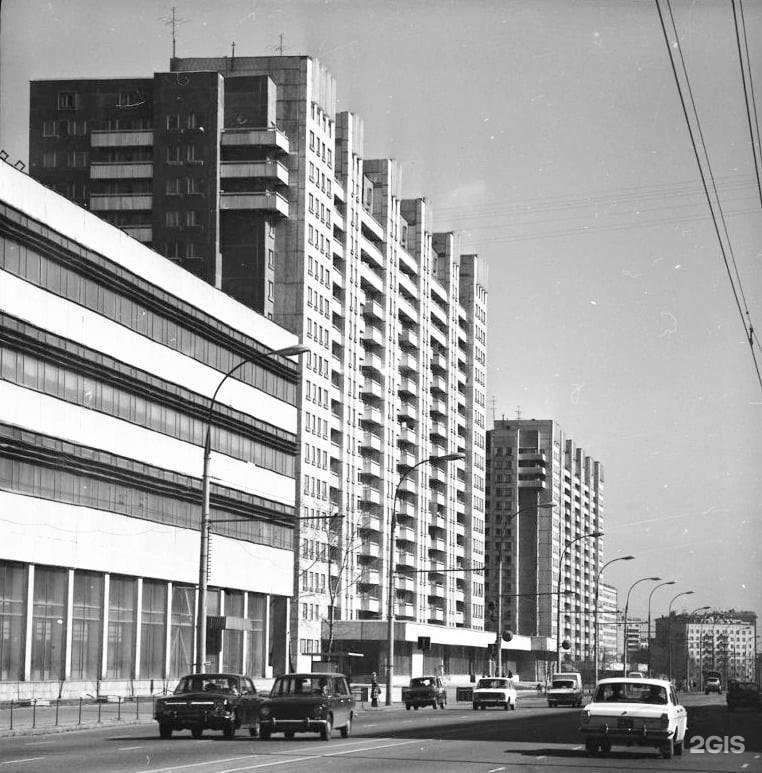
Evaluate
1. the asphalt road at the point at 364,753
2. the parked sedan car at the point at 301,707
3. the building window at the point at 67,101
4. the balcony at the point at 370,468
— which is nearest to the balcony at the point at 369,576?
the balcony at the point at 370,468

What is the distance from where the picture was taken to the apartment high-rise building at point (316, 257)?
335ft

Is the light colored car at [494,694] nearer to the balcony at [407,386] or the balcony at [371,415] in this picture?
the balcony at [371,415]

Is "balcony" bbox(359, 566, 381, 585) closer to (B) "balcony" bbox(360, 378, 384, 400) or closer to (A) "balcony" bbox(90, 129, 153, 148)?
(B) "balcony" bbox(360, 378, 384, 400)

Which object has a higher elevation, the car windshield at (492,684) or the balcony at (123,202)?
the balcony at (123,202)

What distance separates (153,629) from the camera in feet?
231

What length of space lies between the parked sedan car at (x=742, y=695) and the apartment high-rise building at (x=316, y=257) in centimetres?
2140

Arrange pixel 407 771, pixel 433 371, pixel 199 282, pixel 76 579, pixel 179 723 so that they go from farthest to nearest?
1. pixel 433 371
2. pixel 199 282
3. pixel 76 579
4. pixel 179 723
5. pixel 407 771

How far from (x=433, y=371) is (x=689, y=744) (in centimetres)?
11929

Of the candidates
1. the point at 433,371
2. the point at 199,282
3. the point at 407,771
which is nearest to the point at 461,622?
the point at 433,371

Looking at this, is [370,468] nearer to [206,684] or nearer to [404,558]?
[404,558]

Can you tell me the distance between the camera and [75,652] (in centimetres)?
6291

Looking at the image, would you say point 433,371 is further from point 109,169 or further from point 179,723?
point 179,723

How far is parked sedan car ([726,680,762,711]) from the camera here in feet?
212

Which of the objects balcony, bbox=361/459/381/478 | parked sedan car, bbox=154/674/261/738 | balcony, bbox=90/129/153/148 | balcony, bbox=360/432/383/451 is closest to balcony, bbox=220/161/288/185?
balcony, bbox=90/129/153/148
